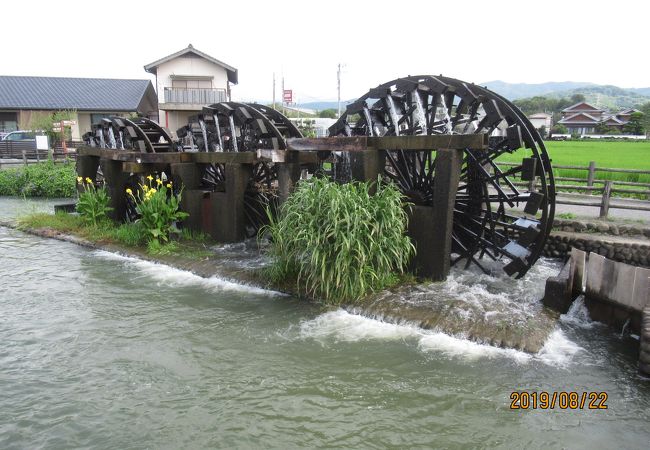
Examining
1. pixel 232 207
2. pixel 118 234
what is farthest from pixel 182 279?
pixel 118 234

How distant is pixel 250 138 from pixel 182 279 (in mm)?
4078

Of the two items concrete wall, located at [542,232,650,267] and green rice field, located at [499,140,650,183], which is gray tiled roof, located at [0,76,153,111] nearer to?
green rice field, located at [499,140,650,183]

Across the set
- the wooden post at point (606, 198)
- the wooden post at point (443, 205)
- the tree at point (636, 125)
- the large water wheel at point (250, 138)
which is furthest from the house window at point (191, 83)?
the tree at point (636, 125)

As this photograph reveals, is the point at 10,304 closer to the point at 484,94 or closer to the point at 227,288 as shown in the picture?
the point at 227,288

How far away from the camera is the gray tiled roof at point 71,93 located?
31.8 meters

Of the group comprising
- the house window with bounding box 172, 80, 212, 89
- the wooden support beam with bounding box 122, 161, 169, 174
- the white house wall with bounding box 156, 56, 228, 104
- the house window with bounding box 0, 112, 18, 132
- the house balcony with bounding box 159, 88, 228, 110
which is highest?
the white house wall with bounding box 156, 56, 228, 104

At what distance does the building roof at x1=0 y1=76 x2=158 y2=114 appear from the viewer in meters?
Result: 31.8

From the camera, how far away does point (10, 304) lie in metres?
7.25

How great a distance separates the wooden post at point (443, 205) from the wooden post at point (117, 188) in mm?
7765

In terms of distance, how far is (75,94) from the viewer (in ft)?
110

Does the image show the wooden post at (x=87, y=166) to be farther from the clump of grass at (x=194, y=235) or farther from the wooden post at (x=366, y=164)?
the wooden post at (x=366, y=164)

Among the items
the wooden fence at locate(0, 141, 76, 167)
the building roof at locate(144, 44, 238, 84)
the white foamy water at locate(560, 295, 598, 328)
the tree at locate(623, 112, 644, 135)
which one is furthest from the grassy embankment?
the tree at locate(623, 112, 644, 135)

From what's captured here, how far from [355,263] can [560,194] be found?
29.1 feet

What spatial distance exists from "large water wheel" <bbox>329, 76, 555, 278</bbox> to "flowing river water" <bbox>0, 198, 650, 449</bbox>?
1042 millimetres
